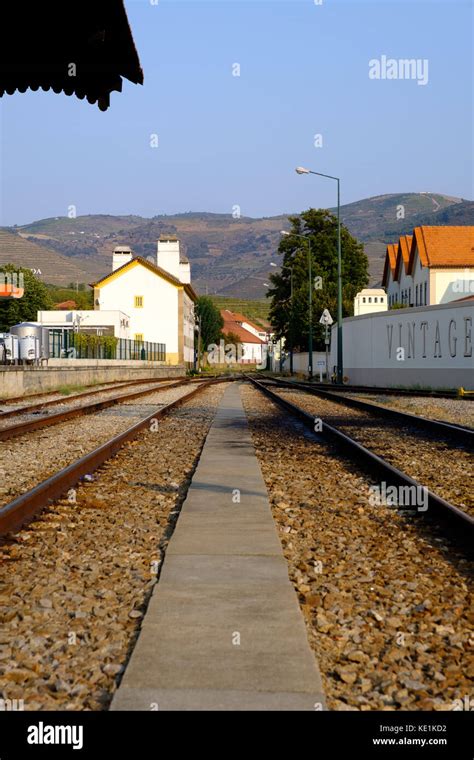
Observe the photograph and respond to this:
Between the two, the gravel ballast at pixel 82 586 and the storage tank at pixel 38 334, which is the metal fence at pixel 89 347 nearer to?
the storage tank at pixel 38 334

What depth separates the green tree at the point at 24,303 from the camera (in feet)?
368

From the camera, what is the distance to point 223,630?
14.2 ft

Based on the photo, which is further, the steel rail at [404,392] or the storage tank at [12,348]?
the storage tank at [12,348]

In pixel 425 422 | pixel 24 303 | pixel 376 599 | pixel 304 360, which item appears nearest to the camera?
pixel 376 599

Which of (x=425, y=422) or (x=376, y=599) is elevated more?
(x=425, y=422)

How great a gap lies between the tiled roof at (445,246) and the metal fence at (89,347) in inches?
1048

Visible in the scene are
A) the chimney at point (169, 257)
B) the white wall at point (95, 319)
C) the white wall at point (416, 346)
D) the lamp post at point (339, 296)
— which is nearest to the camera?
the white wall at point (416, 346)

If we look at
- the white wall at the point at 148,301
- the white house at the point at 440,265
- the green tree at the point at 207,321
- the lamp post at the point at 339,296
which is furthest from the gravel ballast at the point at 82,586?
the green tree at the point at 207,321

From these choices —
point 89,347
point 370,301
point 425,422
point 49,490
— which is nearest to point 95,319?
point 89,347

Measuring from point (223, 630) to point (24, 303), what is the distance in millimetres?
114774

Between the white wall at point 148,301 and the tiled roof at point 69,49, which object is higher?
the white wall at point 148,301

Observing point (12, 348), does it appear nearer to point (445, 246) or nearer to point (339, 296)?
point (339, 296)
